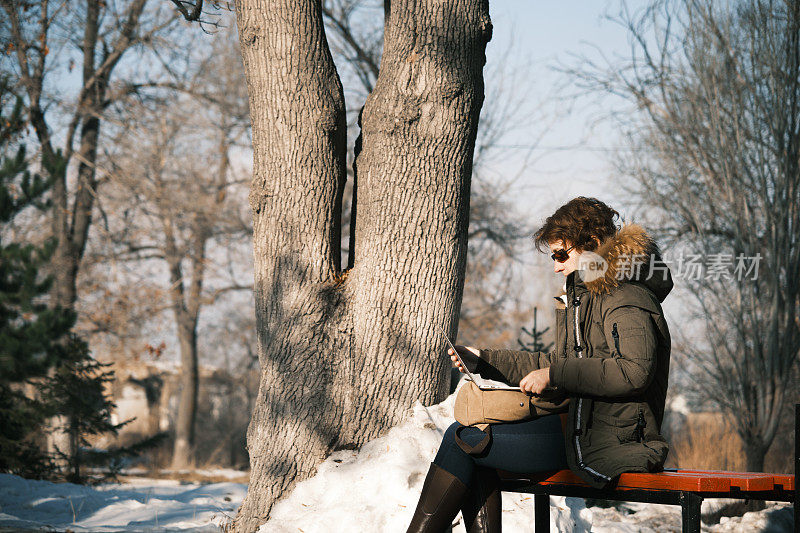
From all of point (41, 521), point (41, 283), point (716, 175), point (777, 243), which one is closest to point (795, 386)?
point (777, 243)

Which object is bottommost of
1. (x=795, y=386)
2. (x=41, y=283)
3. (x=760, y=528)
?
(x=760, y=528)

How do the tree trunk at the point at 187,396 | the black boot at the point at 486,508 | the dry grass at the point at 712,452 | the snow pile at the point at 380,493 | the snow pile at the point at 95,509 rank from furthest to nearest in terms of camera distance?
the tree trunk at the point at 187,396, the dry grass at the point at 712,452, the snow pile at the point at 95,509, the snow pile at the point at 380,493, the black boot at the point at 486,508

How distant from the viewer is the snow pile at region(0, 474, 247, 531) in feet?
16.0

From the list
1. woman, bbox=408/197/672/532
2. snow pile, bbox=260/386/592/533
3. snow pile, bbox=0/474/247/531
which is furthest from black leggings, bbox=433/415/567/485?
snow pile, bbox=0/474/247/531

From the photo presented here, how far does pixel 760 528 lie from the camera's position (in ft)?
18.6

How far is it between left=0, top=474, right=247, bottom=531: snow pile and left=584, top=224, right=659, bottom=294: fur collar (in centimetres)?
291

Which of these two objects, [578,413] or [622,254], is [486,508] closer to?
[578,413]

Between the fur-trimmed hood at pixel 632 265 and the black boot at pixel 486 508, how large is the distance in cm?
85

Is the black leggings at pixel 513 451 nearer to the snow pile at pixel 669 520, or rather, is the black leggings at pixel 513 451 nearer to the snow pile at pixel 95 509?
the snow pile at pixel 95 509

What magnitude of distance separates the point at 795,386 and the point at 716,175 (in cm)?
271

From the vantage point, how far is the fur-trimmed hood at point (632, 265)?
2670 mm

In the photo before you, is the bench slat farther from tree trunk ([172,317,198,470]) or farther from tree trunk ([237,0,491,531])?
tree trunk ([172,317,198,470])

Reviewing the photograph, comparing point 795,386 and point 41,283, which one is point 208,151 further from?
point 795,386

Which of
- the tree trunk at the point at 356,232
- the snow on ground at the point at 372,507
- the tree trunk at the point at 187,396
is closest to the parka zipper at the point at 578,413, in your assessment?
the snow on ground at the point at 372,507
